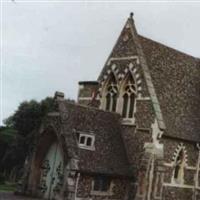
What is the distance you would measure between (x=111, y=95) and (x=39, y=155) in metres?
6.81

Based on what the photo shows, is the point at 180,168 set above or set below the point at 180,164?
below

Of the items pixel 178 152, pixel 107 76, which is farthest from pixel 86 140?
pixel 107 76

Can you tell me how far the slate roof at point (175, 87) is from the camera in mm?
34438

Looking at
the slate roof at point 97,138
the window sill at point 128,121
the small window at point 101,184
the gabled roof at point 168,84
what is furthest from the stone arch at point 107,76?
the small window at point 101,184

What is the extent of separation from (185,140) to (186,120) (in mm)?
2031

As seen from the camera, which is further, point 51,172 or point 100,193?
point 51,172

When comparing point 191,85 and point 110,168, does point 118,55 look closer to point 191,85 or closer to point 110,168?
point 191,85

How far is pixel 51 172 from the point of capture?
32.5m

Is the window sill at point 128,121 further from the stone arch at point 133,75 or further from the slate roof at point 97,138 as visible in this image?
the stone arch at point 133,75

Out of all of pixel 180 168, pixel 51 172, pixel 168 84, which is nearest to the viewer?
pixel 51 172

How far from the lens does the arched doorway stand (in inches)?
1235

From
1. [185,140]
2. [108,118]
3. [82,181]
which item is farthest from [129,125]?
[82,181]

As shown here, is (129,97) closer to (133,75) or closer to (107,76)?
(133,75)

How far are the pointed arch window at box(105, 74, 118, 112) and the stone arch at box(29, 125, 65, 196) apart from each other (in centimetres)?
552
